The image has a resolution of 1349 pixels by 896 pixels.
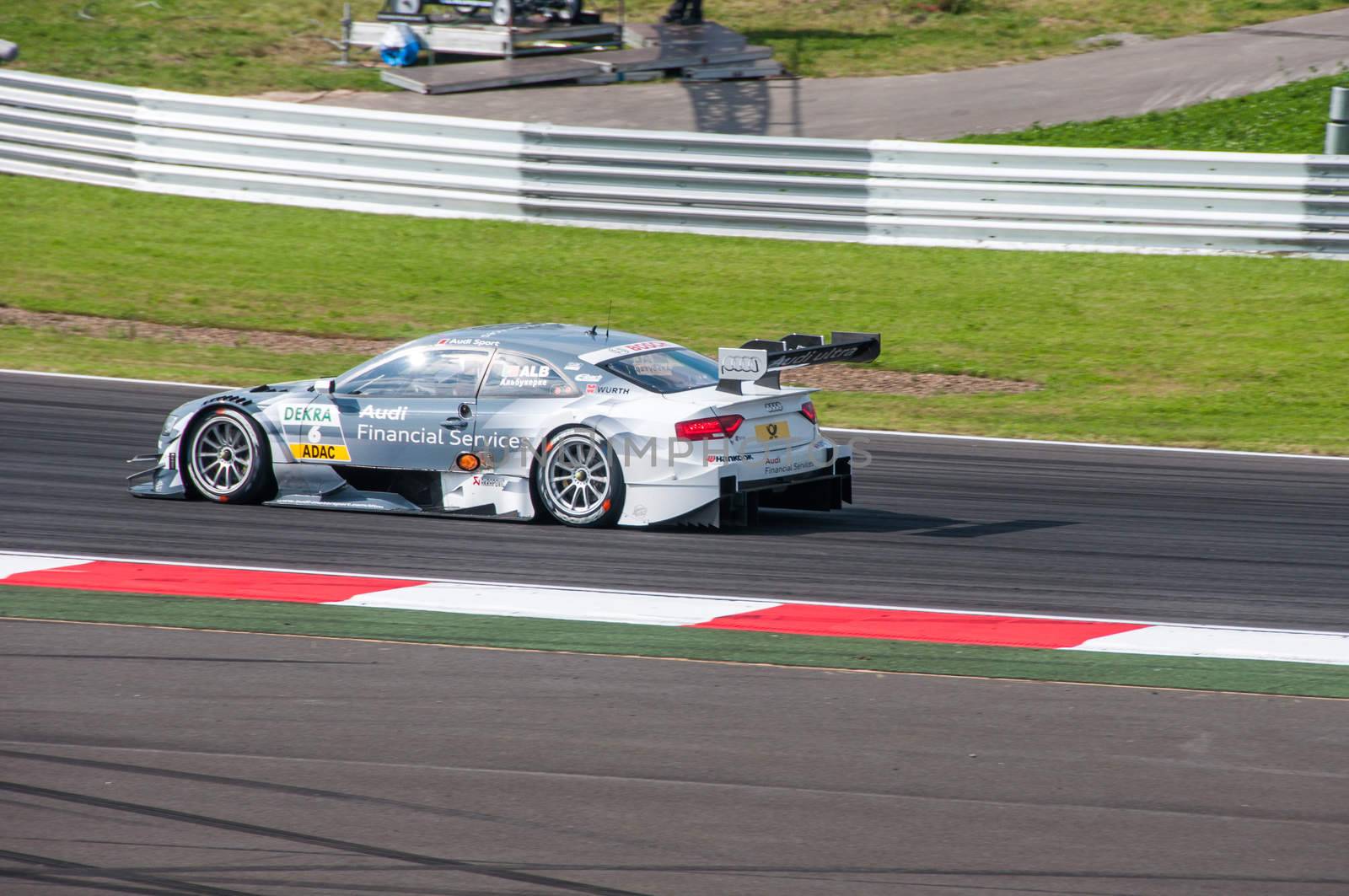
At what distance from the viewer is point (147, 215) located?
2062cm

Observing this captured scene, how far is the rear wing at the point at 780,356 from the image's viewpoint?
9.49 metres

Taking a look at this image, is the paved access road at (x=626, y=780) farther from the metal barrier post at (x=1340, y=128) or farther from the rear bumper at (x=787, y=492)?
the metal barrier post at (x=1340, y=128)

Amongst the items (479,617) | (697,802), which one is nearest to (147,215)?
(479,617)

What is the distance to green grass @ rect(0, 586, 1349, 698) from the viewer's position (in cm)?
703

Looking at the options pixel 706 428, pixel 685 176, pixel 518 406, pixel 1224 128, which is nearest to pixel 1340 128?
pixel 1224 128

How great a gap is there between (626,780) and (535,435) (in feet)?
14.6

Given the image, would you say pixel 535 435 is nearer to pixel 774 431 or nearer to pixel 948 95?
pixel 774 431

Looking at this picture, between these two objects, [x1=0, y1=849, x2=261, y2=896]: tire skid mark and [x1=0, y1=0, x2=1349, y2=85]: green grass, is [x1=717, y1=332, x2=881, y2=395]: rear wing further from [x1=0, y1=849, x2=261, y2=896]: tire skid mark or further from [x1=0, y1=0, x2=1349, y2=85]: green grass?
[x1=0, y1=0, x2=1349, y2=85]: green grass

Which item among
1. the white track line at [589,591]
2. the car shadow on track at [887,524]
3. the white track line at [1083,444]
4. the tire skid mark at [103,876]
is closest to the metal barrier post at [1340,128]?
the white track line at [1083,444]

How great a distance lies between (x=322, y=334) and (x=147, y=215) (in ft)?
16.9

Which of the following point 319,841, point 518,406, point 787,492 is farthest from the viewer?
point 787,492

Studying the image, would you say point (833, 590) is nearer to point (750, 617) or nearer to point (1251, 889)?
point (750, 617)

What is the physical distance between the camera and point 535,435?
980 cm

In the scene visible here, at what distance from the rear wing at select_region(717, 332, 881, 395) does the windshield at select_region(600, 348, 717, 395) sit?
18 centimetres
